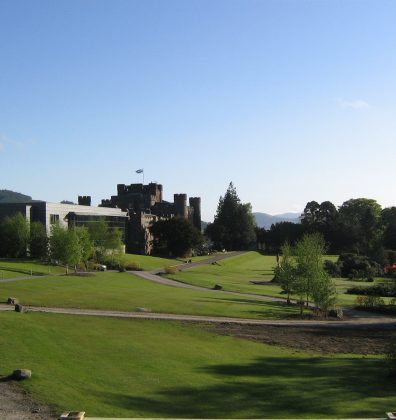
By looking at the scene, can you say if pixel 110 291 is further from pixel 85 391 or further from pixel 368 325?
pixel 85 391

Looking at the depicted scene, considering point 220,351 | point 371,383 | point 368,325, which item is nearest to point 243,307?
point 368,325

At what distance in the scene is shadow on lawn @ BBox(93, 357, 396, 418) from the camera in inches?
592

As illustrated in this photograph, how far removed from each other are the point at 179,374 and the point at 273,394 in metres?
3.53

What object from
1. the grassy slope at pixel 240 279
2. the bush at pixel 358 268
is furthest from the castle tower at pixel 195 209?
the bush at pixel 358 268

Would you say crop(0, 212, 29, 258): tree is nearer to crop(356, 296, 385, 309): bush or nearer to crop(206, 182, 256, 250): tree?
crop(356, 296, 385, 309): bush

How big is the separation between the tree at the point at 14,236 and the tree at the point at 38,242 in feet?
2.71

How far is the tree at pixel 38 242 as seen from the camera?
254 ft

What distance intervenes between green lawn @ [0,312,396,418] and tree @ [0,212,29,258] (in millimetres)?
50721

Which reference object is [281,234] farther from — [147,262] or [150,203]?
[147,262]

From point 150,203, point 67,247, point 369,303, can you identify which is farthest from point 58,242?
point 150,203

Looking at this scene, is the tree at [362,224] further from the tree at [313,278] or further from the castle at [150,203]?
the tree at [313,278]

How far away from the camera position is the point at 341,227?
15100 centimetres

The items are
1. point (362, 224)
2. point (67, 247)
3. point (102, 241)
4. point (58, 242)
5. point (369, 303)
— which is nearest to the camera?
point (369, 303)

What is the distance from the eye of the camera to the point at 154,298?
43.7m
